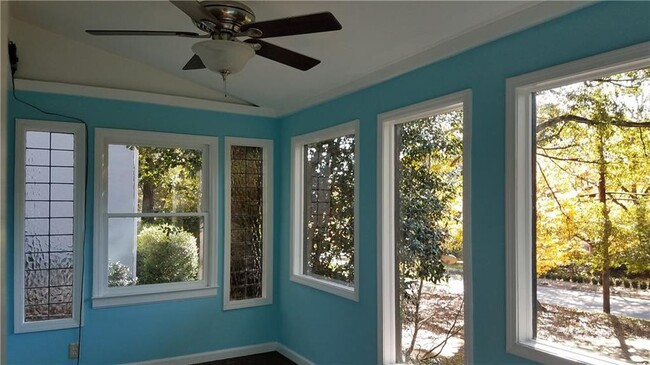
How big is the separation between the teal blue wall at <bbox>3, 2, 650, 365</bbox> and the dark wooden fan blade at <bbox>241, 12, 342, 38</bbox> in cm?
98

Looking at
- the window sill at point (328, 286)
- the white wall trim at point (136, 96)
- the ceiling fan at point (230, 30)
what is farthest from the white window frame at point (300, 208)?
the ceiling fan at point (230, 30)

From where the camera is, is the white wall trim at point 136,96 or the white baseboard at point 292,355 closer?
the white wall trim at point 136,96

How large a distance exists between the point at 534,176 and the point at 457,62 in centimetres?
77

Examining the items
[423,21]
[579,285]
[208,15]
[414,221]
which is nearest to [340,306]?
[414,221]

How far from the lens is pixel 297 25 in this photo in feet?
5.88

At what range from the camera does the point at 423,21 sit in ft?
7.61

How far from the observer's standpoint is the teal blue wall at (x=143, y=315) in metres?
3.39

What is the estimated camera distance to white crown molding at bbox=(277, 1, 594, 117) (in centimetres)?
192

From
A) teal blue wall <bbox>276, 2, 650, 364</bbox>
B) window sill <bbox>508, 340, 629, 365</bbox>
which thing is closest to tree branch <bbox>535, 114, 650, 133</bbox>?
teal blue wall <bbox>276, 2, 650, 364</bbox>

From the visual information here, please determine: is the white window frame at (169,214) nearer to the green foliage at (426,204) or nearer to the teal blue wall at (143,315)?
the teal blue wall at (143,315)

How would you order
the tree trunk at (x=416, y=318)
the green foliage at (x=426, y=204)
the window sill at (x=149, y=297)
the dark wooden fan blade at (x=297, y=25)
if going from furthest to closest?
1. the window sill at (x=149, y=297)
2. the tree trunk at (x=416, y=318)
3. the green foliage at (x=426, y=204)
4. the dark wooden fan blade at (x=297, y=25)

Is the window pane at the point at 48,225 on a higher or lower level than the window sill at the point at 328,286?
higher

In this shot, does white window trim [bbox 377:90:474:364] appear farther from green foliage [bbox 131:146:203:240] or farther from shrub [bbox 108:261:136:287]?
shrub [bbox 108:261:136:287]

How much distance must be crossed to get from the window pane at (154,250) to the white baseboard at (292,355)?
1.04 m
